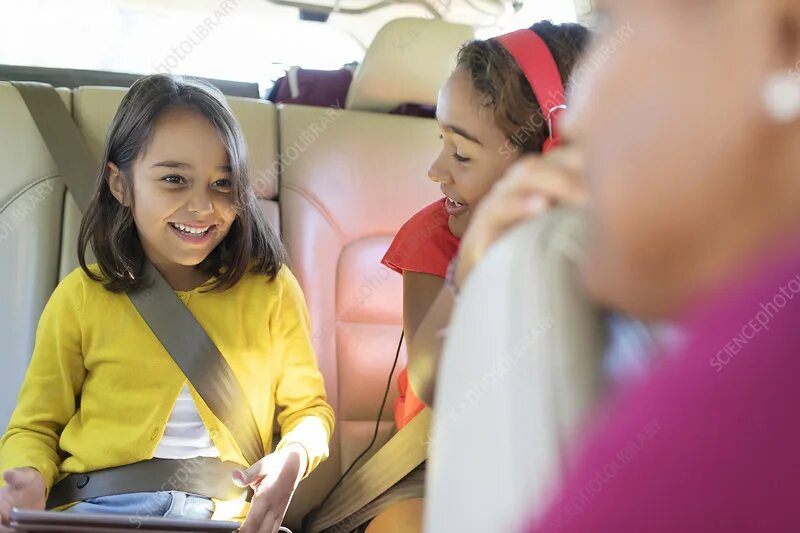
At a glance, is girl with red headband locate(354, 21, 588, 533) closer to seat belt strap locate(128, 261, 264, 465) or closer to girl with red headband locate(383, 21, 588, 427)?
girl with red headband locate(383, 21, 588, 427)

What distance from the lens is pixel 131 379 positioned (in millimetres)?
1262

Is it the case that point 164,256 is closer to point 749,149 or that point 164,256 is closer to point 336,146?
point 336,146

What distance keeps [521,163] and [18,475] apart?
103 centimetres

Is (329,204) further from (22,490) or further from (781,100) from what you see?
(781,100)

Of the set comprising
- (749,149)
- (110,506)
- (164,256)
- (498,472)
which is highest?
(749,149)

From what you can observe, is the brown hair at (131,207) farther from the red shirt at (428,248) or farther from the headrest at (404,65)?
the red shirt at (428,248)

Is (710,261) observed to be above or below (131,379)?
above

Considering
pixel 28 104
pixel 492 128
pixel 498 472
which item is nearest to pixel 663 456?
pixel 498 472

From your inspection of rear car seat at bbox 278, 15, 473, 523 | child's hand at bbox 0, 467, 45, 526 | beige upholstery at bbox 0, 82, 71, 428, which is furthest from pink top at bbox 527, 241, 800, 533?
beige upholstery at bbox 0, 82, 71, 428

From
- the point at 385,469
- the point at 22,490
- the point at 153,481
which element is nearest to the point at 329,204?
the point at 153,481

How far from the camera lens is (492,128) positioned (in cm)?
43

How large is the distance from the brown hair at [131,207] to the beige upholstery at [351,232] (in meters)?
0.32

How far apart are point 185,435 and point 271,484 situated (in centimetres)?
24

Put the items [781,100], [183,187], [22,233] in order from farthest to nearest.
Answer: [22,233] → [183,187] → [781,100]
